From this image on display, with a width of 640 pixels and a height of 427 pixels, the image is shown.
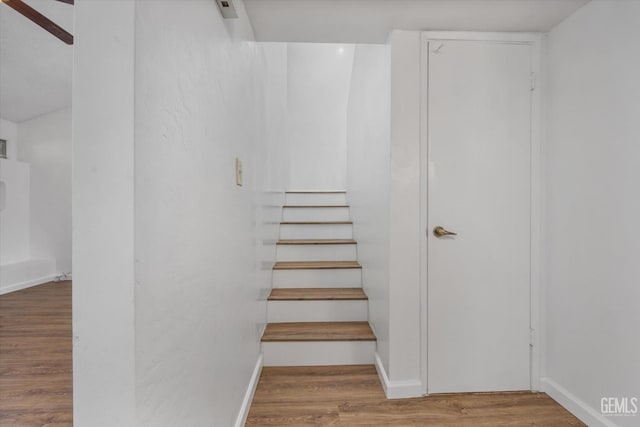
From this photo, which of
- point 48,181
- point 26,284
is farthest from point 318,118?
point 26,284

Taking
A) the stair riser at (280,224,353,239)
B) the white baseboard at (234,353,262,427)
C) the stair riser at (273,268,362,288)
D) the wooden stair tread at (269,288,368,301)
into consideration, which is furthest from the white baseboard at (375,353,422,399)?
the stair riser at (280,224,353,239)

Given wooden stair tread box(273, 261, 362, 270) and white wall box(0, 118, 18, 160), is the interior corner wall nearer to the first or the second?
wooden stair tread box(273, 261, 362, 270)

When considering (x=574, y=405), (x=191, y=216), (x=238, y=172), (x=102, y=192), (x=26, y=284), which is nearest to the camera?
(x=102, y=192)

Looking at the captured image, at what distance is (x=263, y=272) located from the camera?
6.95 ft

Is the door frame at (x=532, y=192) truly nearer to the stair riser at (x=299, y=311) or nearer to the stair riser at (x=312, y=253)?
the stair riser at (x=299, y=311)

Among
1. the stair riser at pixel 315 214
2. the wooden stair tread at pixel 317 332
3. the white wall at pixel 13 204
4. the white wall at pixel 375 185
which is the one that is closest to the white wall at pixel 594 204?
the white wall at pixel 375 185

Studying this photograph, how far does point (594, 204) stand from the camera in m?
1.46

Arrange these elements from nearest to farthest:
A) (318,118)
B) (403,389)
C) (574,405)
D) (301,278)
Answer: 1. (574,405)
2. (403,389)
3. (301,278)
4. (318,118)

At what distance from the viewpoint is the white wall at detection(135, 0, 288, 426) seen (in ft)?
2.11

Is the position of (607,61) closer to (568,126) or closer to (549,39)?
(568,126)

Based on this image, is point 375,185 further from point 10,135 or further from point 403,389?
point 10,135

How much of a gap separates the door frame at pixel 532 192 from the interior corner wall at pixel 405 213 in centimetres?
3

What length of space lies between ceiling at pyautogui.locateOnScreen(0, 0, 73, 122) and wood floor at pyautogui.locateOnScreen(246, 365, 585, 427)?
347 centimetres

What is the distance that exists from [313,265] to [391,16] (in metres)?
1.85
